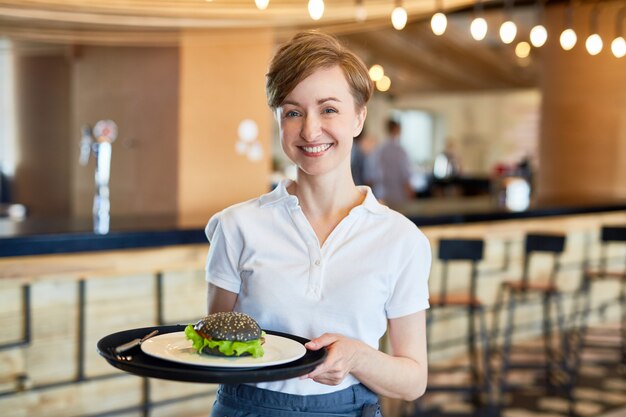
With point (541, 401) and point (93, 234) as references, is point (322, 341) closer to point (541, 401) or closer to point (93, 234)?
point (93, 234)

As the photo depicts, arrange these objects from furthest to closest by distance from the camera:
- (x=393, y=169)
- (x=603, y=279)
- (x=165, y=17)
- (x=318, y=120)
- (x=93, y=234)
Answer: (x=393, y=169) < (x=603, y=279) < (x=165, y=17) < (x=93, y=234) < (x=318, y=120)

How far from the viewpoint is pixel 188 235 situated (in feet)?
13.5

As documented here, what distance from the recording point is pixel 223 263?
5.30 ft

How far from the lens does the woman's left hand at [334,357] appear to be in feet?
4.44

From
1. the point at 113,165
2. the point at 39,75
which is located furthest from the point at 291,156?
the point at 39,75

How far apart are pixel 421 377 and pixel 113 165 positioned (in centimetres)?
577

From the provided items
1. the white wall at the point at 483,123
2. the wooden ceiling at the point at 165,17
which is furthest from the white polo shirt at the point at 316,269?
the white wall at the point at 483,123

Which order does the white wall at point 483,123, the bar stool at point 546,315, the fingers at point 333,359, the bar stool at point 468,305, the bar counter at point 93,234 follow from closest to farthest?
the fingers at point 333,359, the bar counter at point 93,234, the bar stool at point 468,305, the bar stool at point 546,315, the white wall at point 483,123

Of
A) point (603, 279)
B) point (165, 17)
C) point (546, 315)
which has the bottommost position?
point (546, 315)

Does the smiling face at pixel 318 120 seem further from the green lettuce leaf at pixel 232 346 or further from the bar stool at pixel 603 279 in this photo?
the bar stool at pixel 603 279

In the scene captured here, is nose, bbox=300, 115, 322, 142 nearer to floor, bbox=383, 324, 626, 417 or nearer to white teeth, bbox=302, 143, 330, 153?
white teeth, bbox=302, 143, 330, 153

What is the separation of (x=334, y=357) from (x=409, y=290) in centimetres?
25

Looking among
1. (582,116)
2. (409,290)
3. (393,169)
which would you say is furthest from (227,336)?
(582,116)

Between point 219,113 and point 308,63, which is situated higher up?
point 219,113
